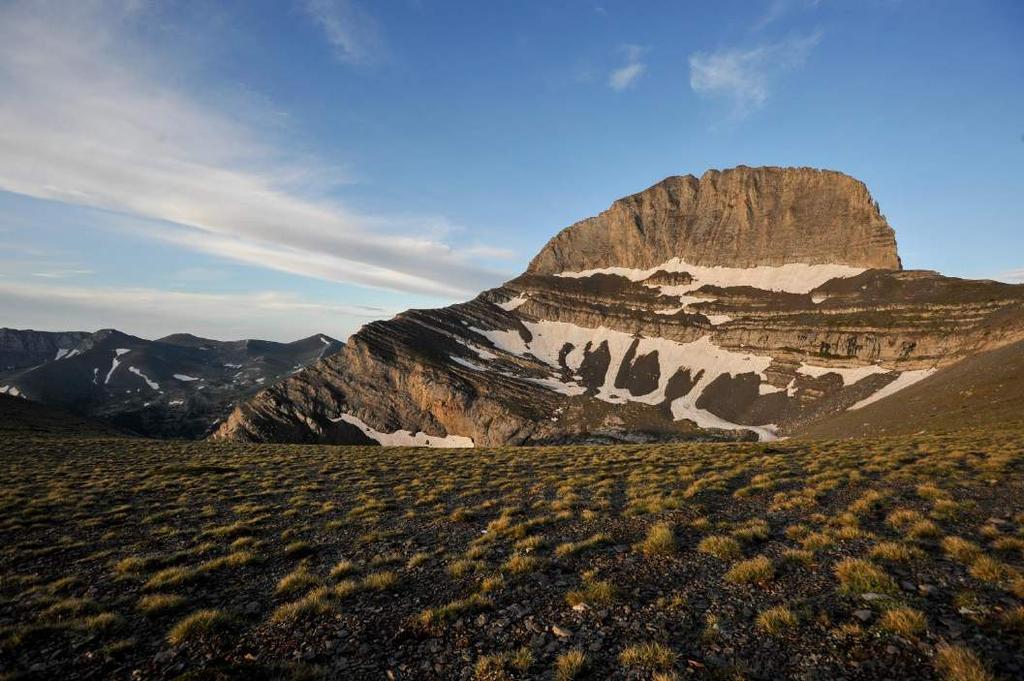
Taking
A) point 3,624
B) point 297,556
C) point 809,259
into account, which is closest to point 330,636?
point 297,556

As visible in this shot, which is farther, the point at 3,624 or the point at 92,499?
the point at 92,499

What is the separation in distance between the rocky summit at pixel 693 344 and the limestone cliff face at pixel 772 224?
0.57m

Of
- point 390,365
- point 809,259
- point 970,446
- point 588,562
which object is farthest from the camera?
point 809,259

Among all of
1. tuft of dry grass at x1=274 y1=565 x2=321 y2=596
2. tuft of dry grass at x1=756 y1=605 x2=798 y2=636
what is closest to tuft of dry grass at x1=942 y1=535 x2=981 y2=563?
tuft of dry grass at x1=756 y1=605 x2=798 y2=636

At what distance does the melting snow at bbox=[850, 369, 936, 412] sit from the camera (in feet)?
294

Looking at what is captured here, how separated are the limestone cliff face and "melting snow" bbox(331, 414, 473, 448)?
125m

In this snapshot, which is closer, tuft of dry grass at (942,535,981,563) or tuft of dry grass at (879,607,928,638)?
tuft of dry grass at (879,607,928,638)

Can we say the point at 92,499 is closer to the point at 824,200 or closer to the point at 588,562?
the point at 588,562

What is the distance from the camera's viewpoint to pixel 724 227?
182500 mm

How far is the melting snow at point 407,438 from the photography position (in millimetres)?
111125

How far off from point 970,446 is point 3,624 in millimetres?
36679

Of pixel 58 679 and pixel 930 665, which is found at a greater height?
pixel 930 665

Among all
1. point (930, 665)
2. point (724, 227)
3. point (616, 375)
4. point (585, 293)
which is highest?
point (724, 227)

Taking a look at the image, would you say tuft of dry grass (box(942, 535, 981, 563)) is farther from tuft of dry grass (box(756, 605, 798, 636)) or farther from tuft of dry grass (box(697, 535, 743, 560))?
tuft of dry grass (box(756, 605, 798, 636))
